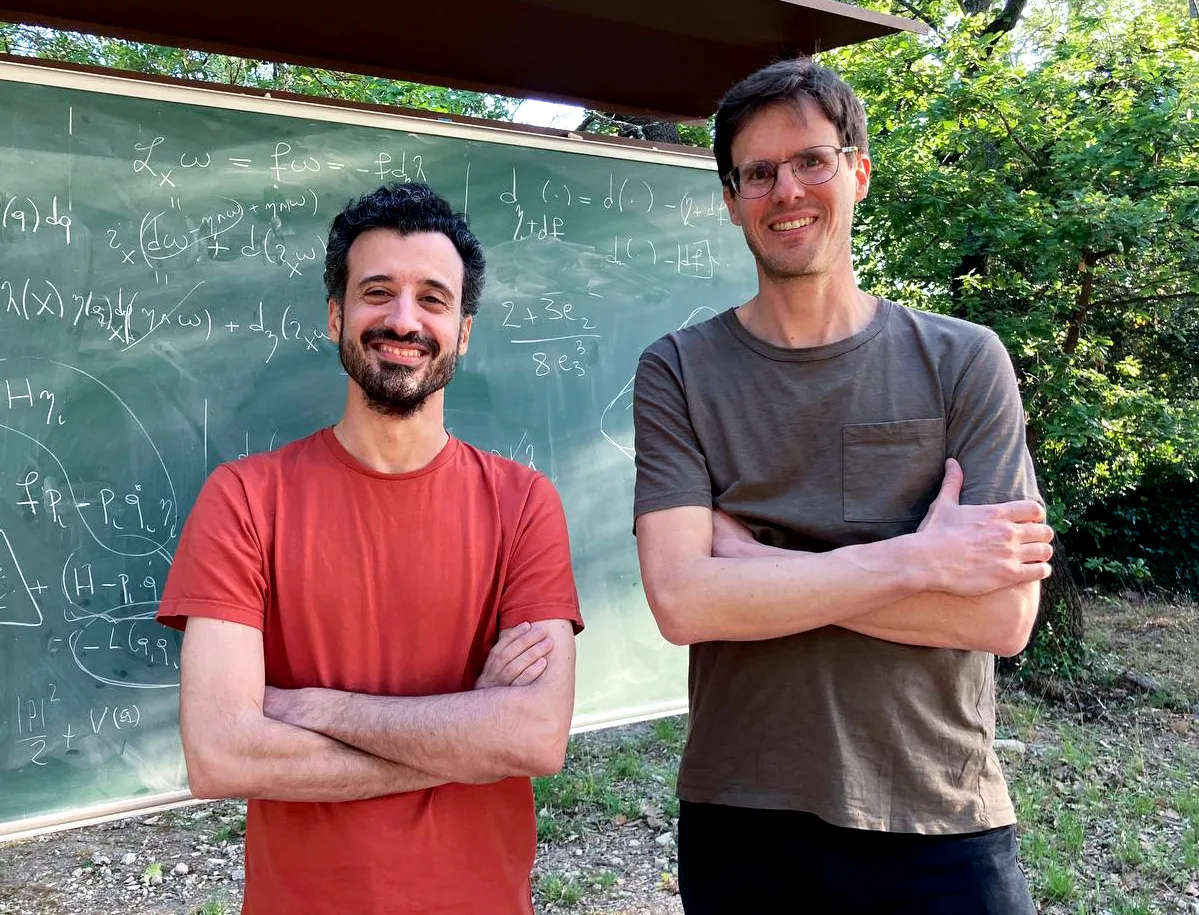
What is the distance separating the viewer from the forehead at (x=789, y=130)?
6.28ft

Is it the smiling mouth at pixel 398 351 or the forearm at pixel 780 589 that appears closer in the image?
the forearm at pixel 780 589

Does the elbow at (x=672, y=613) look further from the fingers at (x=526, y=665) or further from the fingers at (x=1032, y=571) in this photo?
the fingers at (x=1032, y=571)

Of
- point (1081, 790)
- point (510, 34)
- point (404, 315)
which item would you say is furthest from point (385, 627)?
point (1081, 790)

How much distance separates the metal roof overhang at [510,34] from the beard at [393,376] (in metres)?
1.47

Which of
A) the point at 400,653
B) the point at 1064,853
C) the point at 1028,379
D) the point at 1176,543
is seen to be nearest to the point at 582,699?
the point at 400,653

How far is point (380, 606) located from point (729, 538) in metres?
0.72

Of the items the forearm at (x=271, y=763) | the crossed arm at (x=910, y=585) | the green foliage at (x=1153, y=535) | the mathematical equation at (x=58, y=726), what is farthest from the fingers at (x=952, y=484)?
the green foliage at (x=1153, y=535)

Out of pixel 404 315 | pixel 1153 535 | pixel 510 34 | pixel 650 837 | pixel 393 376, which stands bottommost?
pixel 650 837

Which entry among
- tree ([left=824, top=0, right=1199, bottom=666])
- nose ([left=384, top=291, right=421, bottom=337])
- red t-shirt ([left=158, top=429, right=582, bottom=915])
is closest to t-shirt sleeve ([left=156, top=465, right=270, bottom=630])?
red t-shirt ([left=158, top=429, right=582, bottom=915])

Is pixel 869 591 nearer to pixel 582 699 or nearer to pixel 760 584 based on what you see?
pixel 760 584

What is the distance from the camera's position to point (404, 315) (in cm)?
195

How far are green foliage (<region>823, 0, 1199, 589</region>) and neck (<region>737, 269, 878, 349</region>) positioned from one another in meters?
Answer: 4.14

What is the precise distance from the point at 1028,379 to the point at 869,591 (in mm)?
5146

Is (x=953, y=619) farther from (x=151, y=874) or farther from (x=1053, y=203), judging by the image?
(x=1053, y=203)
